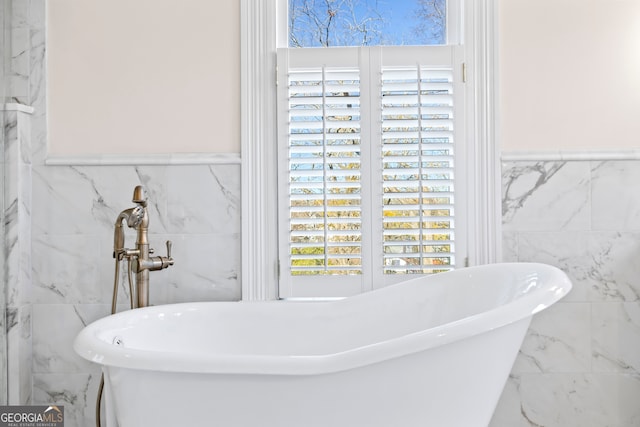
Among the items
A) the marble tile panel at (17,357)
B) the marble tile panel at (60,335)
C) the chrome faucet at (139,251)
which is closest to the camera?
the chrome faucet at (139,251)

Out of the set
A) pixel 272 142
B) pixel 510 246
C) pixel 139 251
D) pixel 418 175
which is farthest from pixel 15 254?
pixel 510 246

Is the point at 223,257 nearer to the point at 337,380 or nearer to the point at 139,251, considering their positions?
the point at 139,251

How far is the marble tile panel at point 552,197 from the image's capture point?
7.24 feet

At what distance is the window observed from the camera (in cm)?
223

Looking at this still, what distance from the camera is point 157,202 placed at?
2.26m

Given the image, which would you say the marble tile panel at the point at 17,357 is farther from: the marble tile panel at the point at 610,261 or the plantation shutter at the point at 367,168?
the marble tile panel at the point at 610,261

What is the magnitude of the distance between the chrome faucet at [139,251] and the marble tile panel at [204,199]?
0.73 ft

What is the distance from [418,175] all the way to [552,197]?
0.53m

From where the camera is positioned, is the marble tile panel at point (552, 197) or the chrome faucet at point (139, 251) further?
the marble tile panel at point (552, 197)

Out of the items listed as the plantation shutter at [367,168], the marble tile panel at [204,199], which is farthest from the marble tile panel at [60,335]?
the plantation shutter at [367,168]

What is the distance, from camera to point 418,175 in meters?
2.24

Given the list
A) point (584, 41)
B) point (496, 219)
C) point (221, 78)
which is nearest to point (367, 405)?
point (496, 219)

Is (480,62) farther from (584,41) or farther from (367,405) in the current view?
(367,405)

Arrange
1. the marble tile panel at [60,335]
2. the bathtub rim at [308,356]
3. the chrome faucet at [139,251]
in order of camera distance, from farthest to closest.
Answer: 1. the marble tile panel at [60,335]
2. the chrome faucet at [139,251]
3. the bathtub rim at [308,356]
